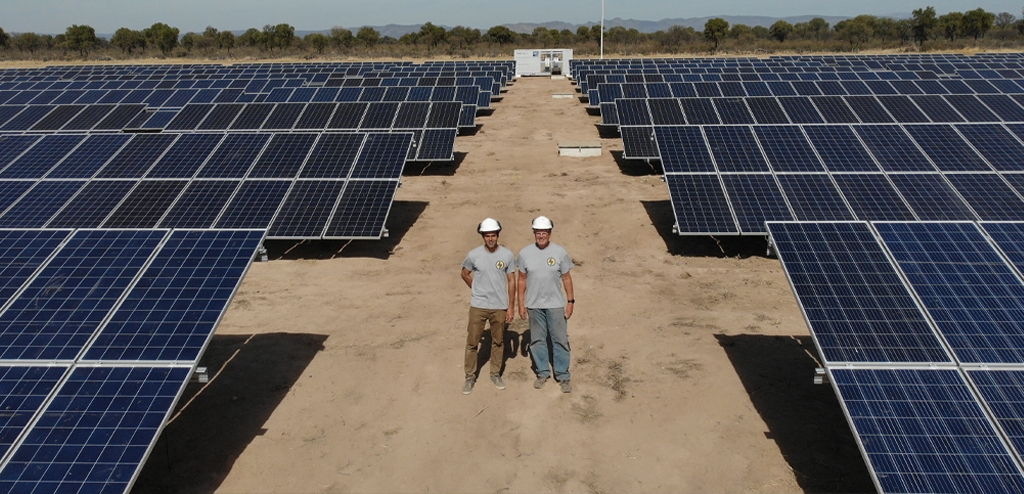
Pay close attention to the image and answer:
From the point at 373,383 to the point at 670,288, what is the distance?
17.4 feet

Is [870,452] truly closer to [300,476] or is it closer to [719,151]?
[300,476]

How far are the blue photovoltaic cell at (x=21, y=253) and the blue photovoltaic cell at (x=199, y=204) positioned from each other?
3838 millimetres

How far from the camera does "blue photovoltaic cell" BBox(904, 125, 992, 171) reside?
1259 centimetres

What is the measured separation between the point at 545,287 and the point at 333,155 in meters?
8.32

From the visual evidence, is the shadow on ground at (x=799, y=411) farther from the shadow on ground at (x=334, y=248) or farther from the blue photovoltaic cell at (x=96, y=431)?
the shadow on ground at (x=334, y=248)

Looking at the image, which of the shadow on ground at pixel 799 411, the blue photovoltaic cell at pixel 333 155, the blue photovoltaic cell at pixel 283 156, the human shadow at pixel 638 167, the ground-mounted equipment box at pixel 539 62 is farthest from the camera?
the ground-mounted equipment box at pixel 539 62

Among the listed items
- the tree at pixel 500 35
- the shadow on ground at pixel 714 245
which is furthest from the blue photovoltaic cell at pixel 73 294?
the tree at pixel 500 35

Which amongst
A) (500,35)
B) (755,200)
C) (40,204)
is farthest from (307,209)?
(500,35)

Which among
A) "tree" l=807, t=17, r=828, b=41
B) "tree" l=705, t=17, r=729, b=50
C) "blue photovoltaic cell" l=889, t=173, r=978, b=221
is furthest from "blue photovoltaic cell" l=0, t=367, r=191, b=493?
"tree" l=807, t=17, r=828, b=41

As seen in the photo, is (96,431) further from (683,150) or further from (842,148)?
(842,148)

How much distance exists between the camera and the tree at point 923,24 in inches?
3140

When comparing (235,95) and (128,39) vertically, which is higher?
(235,95)

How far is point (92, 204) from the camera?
489 inches

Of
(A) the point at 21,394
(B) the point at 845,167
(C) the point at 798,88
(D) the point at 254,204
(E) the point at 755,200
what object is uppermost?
(A) the point at 21,394
